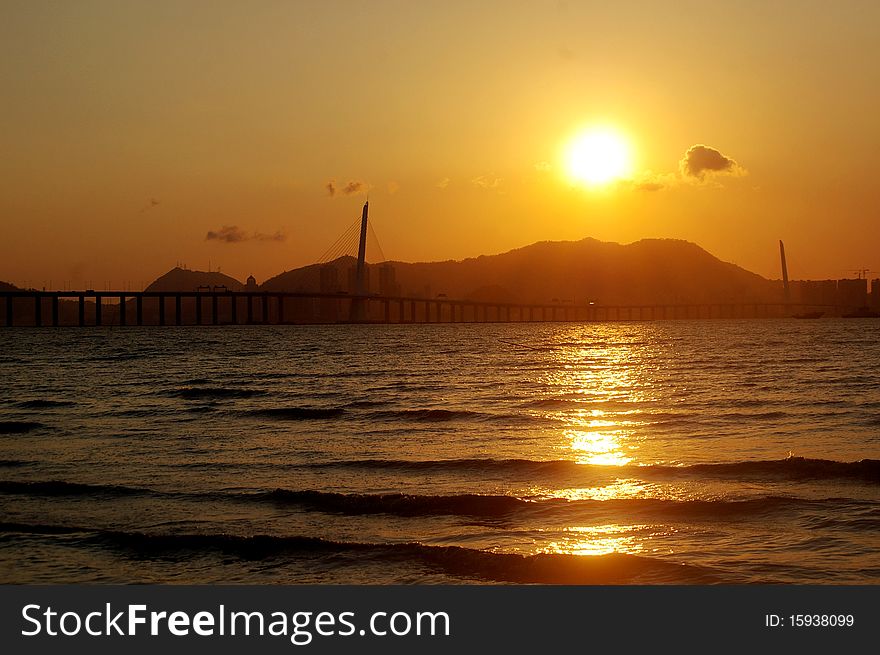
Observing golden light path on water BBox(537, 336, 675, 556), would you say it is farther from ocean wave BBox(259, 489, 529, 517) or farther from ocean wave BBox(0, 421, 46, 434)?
ocean wave BBox(0, 421, 46, 434)

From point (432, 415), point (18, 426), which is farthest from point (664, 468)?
point (18, 426)

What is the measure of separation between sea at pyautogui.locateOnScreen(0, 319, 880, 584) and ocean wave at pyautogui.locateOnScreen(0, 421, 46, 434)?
185 millimetres

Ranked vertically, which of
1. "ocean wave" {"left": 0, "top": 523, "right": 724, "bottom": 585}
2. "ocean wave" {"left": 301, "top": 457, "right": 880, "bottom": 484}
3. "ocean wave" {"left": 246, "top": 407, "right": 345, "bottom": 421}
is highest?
"ocean wave" {"left": 301, "top": 457, "right": 880, "bottom": 484}

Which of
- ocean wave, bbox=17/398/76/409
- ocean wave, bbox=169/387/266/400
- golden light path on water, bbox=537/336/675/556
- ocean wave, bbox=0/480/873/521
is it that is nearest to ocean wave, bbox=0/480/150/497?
ocean wave, bbox=0/480/873/521

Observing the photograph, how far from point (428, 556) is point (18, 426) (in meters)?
16.1

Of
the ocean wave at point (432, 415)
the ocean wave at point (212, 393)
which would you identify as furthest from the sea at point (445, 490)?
the ocean wave at point (212, 393)

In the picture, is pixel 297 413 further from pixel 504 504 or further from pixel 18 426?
pixel 504 504

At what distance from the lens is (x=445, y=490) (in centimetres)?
1397

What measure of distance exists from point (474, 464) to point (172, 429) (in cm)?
898

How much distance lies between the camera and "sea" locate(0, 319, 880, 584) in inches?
392

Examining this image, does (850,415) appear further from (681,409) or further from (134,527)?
(134,527)

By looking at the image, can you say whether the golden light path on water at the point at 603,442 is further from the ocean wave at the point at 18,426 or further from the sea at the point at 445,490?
the ocean wave at the point at 18,426

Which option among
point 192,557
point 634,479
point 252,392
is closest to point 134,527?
point 192,557

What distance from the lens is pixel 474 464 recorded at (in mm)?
16484
